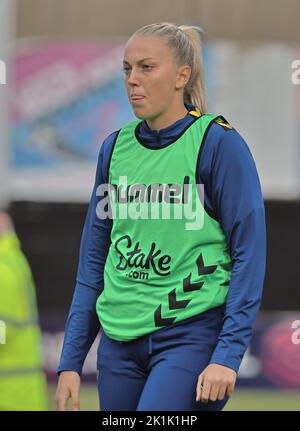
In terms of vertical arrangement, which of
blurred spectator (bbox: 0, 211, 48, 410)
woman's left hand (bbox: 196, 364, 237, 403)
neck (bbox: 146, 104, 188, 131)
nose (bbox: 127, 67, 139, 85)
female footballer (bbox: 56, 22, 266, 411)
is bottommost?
blurred spectator (bbox: 0, 211, 48, 410)

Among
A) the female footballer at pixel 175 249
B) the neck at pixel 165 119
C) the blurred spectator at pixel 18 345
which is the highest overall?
the neck at pixel 165 119

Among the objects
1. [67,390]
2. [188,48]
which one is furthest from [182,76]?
[67,390]

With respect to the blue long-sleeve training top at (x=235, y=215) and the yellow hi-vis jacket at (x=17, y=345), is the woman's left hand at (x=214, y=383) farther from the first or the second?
the yellow hi-vis jacket at (x=17, y=345)

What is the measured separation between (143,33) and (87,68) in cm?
922

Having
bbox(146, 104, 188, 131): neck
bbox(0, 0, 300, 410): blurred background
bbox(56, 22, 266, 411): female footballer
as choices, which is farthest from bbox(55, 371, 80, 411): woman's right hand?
bbox(0, 0, 300, 410): blurred background

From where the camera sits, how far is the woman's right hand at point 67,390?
3.48 meters

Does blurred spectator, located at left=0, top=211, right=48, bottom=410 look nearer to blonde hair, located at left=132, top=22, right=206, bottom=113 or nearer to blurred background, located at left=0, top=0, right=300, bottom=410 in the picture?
blonde hair, located at left=132, top=22, right=206, bottom=113

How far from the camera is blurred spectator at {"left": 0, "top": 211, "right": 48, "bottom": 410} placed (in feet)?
17.9

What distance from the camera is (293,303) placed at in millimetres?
12047

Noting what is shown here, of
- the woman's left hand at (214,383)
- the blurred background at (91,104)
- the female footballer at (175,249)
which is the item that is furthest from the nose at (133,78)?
the blurred background at (91,104)

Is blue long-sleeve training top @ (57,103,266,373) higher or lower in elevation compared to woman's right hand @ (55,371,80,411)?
higher

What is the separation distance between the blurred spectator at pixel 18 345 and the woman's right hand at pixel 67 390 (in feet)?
6.36
